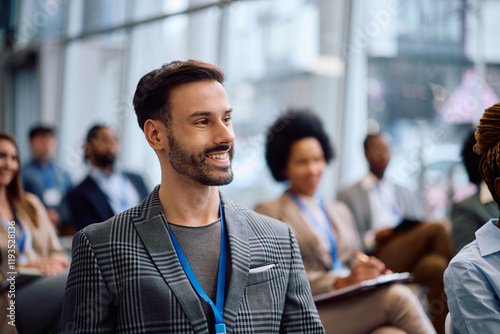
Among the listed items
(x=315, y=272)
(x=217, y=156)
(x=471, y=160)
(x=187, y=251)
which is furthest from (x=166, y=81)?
(x=471, y=160)

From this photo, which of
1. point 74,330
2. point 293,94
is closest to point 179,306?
point 74,330

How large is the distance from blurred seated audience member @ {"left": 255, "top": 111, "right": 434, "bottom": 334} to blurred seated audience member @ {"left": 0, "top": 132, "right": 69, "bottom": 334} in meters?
1.17

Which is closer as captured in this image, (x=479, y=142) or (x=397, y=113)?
(x=479, y=142)

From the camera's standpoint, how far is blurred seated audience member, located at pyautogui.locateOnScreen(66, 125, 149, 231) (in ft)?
14.2

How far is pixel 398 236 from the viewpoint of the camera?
3732mm

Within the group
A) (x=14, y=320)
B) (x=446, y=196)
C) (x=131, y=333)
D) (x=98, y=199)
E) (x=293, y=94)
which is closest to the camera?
(x=131, y=333)

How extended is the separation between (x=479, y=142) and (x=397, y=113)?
3.77 m

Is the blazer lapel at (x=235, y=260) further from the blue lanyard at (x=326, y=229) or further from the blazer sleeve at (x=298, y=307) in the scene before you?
the blue lanyard at (x=326, y=229)

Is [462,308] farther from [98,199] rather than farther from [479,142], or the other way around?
[98,199]

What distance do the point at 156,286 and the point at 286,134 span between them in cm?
201

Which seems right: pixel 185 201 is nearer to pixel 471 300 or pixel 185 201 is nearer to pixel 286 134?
pixel 471 300

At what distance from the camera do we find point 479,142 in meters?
1.92

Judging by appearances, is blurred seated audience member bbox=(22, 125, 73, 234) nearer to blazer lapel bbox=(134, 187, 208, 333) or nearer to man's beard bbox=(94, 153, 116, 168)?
man's beard bbox=(94, 153, 116, 168)

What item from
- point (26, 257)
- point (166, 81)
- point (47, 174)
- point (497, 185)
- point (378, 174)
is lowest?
point (26, 257)
